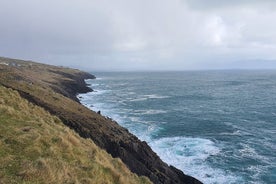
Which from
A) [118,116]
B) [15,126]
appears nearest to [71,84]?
[118,116]

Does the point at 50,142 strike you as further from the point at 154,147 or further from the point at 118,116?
the point at 118,116

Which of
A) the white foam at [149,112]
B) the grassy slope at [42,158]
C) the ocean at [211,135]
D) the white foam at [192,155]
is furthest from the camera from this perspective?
the white foam at [149,112]

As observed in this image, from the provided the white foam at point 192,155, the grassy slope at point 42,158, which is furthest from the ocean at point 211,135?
the grassy slope at point 42,158

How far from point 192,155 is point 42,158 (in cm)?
3382

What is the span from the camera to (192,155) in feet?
156

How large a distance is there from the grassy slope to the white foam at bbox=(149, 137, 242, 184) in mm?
18338

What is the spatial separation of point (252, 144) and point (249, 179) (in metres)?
15.6

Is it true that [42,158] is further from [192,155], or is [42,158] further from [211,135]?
[211,135]

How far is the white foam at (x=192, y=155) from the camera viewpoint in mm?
40091

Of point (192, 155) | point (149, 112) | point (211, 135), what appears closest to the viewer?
point (192, 155)

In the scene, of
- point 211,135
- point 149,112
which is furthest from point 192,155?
point 149,112

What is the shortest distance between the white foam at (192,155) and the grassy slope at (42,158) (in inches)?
722

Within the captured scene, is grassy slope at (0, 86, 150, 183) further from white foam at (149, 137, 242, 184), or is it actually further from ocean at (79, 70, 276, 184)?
ocean at (79, 70, 276, 184)

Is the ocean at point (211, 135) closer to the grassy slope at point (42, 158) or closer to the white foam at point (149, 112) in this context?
the white foam at point (149, 112)
